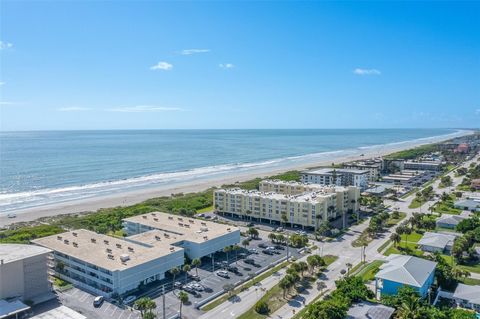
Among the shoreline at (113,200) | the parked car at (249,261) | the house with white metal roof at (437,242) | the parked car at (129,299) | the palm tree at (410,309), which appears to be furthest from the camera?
the shoreline at (113,200)

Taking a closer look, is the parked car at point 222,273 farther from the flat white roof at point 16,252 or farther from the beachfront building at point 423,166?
the beachfront building at point 423,166

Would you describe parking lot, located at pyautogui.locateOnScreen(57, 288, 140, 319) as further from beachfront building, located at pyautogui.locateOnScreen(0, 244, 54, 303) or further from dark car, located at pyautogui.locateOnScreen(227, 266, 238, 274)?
dark car, located at pyautogui.locateOnScreen(227, 266, 238, 274)

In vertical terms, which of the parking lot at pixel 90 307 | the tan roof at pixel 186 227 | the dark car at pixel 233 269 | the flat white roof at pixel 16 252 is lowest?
the parking lot at pixel 90 307

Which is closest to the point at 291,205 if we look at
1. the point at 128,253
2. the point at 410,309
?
the point at 128,253

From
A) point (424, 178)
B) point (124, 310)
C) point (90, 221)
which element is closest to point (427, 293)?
point (124, 310)

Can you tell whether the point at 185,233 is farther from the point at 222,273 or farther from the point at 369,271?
the point at 369,271

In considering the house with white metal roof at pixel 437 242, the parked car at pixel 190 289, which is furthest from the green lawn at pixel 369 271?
the parked car at pixel 190 289

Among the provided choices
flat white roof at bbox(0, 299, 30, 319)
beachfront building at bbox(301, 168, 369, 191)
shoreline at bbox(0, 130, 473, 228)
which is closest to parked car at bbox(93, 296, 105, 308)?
flat white roof at bbox(0, 299, 30, 319)

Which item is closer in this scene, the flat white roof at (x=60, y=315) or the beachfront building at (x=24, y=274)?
the flat white roof at (x=60, y=315)
